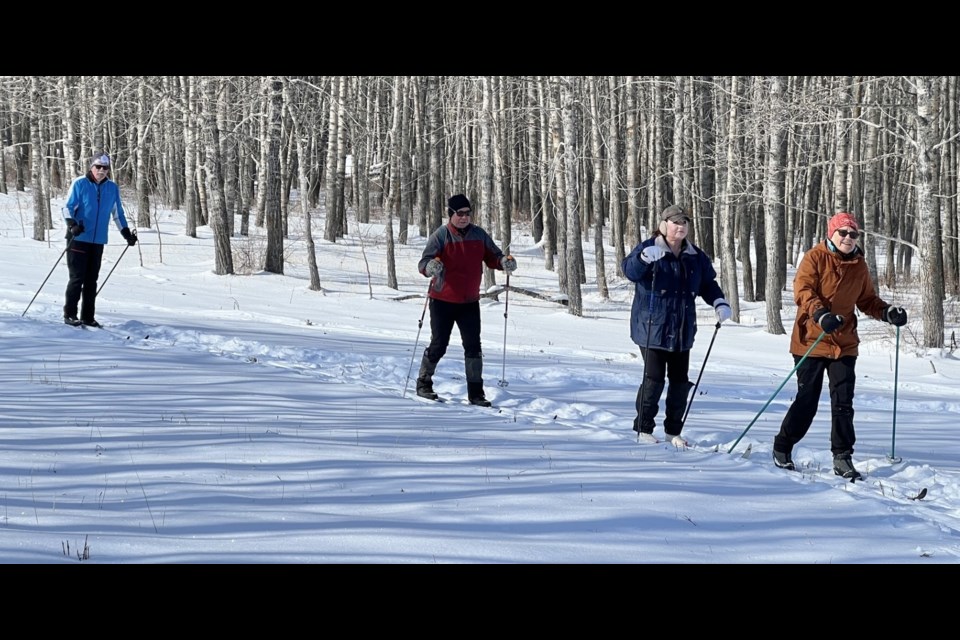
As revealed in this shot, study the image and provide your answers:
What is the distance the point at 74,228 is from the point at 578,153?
777 inches

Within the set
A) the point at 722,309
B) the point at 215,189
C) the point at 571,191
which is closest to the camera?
the point at 722,309

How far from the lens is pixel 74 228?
11758 millimetres

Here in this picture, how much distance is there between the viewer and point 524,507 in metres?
5.43

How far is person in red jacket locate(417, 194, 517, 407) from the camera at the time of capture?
30.0ft

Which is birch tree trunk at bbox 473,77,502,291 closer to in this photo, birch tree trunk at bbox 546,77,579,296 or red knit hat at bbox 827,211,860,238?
birch tree trunk at bbox 546,77,579,296

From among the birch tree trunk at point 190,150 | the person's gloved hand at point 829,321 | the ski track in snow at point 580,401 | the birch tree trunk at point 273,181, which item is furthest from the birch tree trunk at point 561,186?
the person's gloved hand at point 829,321

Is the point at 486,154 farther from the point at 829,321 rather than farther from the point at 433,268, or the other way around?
the point at 829,321

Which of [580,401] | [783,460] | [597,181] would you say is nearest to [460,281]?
[580,401]

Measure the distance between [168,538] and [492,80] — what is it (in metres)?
21.3

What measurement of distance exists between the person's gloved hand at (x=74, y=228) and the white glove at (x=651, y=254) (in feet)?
23.6

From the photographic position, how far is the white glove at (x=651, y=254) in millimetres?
7875

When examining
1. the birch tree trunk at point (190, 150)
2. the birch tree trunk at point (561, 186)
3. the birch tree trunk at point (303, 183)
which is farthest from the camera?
the birch tree trunk at point (190, 150)

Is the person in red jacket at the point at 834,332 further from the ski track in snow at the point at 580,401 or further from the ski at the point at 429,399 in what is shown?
the ski at the point at 429,399
